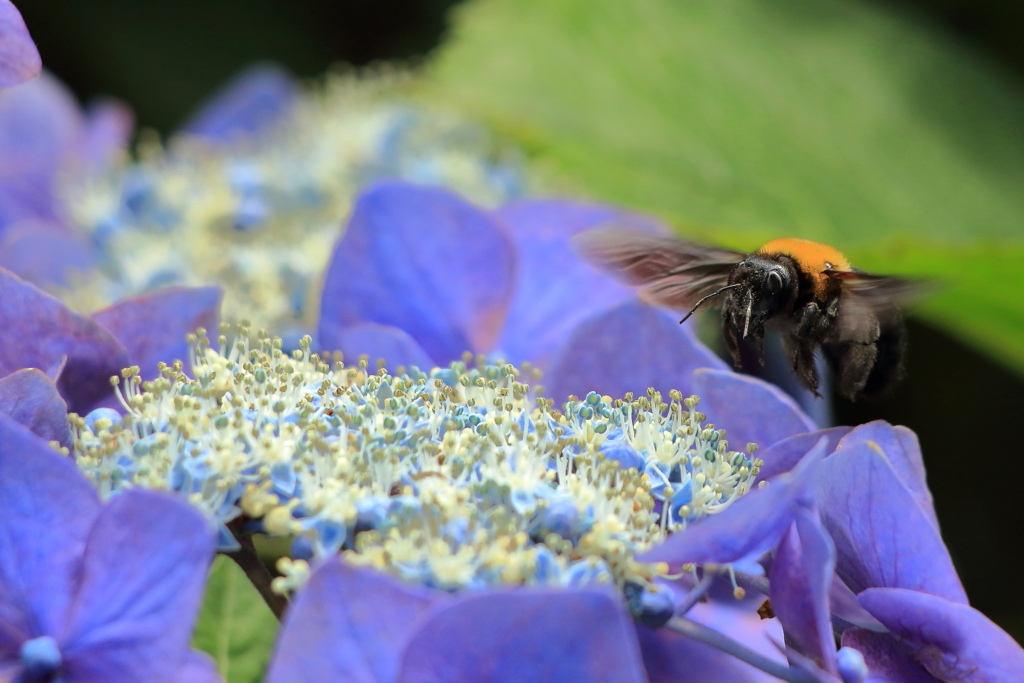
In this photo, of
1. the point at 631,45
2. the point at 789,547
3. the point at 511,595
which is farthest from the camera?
the point at 631,45

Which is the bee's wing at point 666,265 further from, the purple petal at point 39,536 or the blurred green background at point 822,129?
the purple petal at point 39,536

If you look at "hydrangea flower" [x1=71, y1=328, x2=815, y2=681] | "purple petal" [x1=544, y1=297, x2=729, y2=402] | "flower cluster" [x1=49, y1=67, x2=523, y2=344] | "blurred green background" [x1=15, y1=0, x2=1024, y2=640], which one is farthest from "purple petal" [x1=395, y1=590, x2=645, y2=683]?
"blurred green background" [x1=15, y1=0, x2=1024, y2=640]

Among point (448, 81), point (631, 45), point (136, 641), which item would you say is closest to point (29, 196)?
point (448, 81)

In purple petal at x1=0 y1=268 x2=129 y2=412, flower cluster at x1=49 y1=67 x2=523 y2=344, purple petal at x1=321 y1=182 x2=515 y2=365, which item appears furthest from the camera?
flower cluster at x1=49 y1=67 x2=523 y2=344

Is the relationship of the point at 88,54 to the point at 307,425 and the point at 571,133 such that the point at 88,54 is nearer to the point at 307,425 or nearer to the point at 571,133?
the point at 571,133

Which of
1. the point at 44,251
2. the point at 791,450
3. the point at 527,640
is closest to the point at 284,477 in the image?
the point at 527,640

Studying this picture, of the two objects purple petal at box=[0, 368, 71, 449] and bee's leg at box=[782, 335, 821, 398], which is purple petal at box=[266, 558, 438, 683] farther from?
bee's leg at box=[782, 335, 821, 398]
